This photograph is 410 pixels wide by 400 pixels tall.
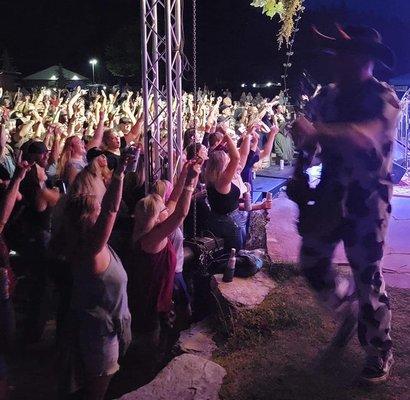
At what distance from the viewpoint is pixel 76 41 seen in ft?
126

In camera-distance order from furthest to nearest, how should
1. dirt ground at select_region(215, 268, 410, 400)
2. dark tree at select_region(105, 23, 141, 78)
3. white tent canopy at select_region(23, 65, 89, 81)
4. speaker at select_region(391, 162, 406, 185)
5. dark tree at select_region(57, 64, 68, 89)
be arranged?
dark tree at select_region(105, 23, 141, 78) < white tent canopy at select_region(23, 65, 89, 81) < dark tree at select_region(57, 64, 68, 89) < speaker at select_region(391, 162, 406, 185) < dirt ground at select_region(215, 268, 410, 400)

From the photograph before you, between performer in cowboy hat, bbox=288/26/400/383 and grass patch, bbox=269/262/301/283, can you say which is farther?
grass patch, bbox=269/262/301/283

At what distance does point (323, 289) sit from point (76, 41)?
3834 cm

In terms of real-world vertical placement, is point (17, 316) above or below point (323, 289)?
below

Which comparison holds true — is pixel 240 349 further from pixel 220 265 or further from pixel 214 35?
pixel 214 35

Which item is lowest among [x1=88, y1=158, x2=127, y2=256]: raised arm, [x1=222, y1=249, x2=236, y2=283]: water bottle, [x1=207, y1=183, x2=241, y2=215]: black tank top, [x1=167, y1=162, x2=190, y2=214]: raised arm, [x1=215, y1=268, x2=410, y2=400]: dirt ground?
[x1=215, y1=268, x2=410, y2=400]: dirt ground

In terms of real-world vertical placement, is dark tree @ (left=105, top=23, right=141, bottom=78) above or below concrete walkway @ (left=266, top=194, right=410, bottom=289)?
above

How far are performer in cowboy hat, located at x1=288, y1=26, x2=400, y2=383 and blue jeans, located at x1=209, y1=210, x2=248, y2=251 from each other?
1.93 meters

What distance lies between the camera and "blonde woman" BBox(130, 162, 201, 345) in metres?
3.73

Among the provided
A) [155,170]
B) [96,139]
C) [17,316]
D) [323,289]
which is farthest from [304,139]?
[96,139]

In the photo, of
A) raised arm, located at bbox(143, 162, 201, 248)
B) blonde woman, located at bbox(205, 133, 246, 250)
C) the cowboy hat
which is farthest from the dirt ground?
the cowboy hat

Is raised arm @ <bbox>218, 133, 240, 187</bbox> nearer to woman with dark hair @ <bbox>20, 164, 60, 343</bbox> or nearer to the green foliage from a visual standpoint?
woman with dark hair @ <bbox>20, 164, 60, 343</bbox>

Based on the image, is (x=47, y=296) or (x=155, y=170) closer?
(x=47, y=296)

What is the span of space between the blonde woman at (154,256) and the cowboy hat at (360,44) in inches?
51.2
